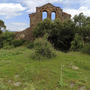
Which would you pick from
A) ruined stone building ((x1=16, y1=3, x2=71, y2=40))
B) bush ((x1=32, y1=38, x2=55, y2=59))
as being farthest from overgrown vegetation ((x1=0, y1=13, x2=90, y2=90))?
ruined stone building ((x1=16, y1=3, x2=71, y2=40))

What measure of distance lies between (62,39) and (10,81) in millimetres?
11825

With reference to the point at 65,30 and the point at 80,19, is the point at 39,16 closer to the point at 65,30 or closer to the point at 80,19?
the point at 65,30

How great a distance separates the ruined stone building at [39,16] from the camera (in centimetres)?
2038

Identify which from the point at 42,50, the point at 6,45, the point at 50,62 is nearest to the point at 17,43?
the point at 6,45

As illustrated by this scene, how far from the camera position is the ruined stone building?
66.8 ft

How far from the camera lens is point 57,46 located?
16.3 m

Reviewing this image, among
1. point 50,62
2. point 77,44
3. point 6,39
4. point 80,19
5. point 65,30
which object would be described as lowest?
point 50,62

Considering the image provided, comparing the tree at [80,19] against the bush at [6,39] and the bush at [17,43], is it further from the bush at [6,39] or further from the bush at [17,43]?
the bush at [6,39]

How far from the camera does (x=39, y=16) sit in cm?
2097

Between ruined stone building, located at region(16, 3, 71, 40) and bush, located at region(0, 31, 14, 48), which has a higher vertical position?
ruined stone building, located at region(16, 3, 71, 40)

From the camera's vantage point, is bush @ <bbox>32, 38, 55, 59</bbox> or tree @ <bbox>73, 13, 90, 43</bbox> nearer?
bush @ <bbox>32, 38, 55, 59</bbox>

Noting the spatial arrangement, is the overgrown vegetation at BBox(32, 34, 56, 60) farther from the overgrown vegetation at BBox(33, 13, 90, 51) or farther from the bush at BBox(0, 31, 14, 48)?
the bush at BBox(0, 31, 14, 48)

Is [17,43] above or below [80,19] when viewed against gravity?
below

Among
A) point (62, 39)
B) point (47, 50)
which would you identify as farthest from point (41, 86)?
point (62, 39)
